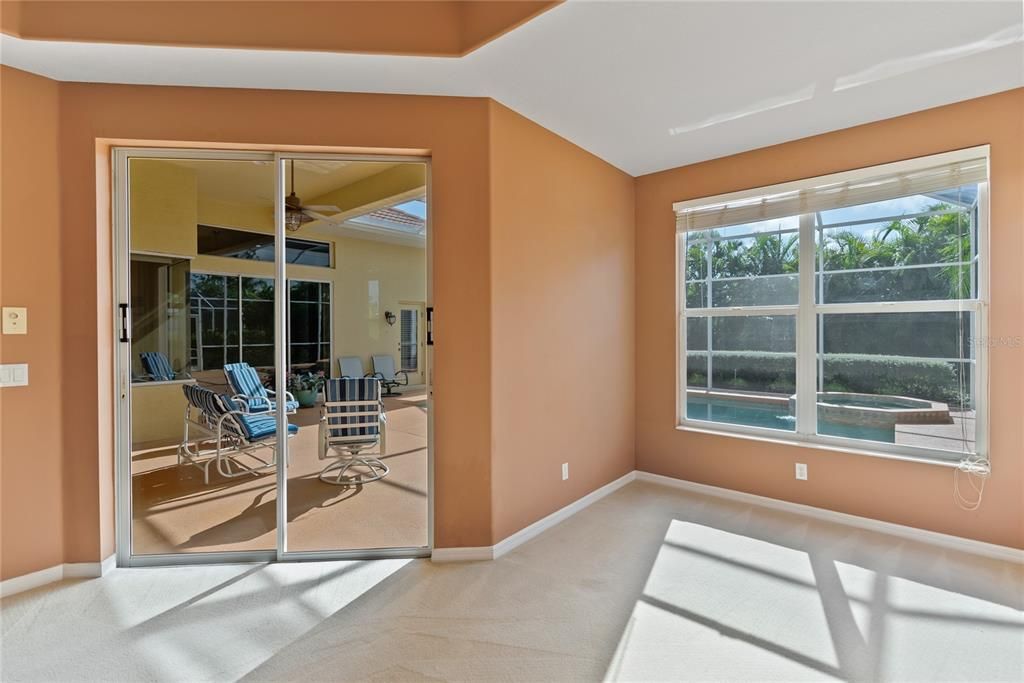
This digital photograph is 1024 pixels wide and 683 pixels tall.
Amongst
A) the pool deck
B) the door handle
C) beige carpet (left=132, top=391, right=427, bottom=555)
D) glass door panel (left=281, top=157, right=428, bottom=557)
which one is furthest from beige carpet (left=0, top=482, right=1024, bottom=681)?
the door handle

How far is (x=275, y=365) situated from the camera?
278 centimetres

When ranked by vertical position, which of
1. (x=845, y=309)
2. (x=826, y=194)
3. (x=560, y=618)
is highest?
(x=826, y=194)

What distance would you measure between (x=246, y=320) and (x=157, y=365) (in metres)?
0.59

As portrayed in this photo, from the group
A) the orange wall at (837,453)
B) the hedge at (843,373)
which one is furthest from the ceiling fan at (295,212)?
the hedge at (843,373)

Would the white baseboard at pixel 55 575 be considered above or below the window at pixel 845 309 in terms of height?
below

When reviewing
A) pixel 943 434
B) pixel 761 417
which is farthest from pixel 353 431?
pixel 943 434

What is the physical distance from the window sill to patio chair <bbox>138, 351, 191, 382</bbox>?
12.1 ft

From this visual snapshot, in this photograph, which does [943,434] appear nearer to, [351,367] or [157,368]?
[351,367]

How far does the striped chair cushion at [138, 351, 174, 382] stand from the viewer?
2748 mm

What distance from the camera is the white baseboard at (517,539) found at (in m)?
2.79

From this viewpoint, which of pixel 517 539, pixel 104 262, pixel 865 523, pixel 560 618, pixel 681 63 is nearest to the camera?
pixel 560 618

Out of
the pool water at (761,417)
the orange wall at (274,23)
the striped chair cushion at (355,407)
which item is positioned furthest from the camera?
the pool water at (761,417)

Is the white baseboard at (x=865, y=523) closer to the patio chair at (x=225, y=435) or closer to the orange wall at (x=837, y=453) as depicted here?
the orange wall at (x=837, y=453)

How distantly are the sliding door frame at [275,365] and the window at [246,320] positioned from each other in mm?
53
